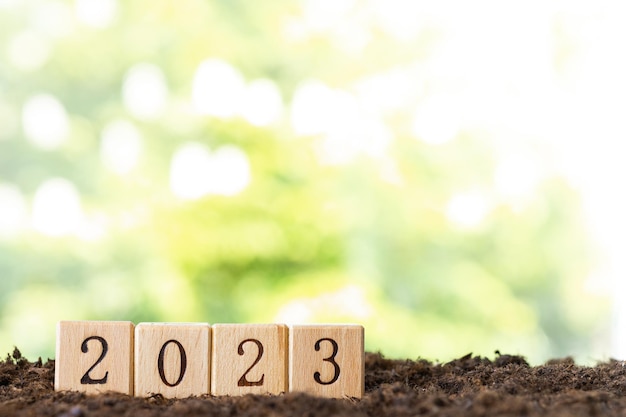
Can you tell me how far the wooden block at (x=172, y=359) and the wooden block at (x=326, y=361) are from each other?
155 mm

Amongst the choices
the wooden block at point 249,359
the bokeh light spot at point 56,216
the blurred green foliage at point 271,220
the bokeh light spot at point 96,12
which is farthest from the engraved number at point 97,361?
the bokeh light spot at point 96,12

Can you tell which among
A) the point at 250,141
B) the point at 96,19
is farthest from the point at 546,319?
the point at 96,19

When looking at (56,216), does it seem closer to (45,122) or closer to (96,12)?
(45,122)

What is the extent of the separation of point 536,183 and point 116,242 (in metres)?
2.64

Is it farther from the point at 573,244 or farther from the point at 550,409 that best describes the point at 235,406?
the point at 573,244

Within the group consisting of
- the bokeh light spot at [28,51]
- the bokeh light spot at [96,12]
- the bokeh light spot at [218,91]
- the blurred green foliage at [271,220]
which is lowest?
the blurred green foliage at [271,220]

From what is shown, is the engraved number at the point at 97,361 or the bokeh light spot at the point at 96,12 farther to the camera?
the bokeh light spot at the point at 96,12

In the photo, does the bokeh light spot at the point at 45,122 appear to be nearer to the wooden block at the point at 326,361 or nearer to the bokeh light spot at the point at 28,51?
the bokeh light spot at the point at 28,51

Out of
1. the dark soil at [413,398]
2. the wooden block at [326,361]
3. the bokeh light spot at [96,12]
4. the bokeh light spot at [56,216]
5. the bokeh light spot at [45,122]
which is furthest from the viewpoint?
the bokeh light spot at [96,12]

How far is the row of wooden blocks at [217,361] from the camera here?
1307mm

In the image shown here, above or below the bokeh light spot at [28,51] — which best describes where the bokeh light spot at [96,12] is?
above

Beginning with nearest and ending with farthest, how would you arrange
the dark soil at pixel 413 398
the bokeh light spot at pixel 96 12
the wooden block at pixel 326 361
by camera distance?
the dark soil at pixel 413 398 → the wooden block at pixel 326 361 → the bokeh light spot at pixel 96 12

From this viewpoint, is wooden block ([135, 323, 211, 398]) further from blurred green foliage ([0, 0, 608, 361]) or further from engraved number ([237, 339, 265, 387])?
blurred green foliage ([0, 0, 608, 361])

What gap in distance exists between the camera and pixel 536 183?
4777 millimetres
